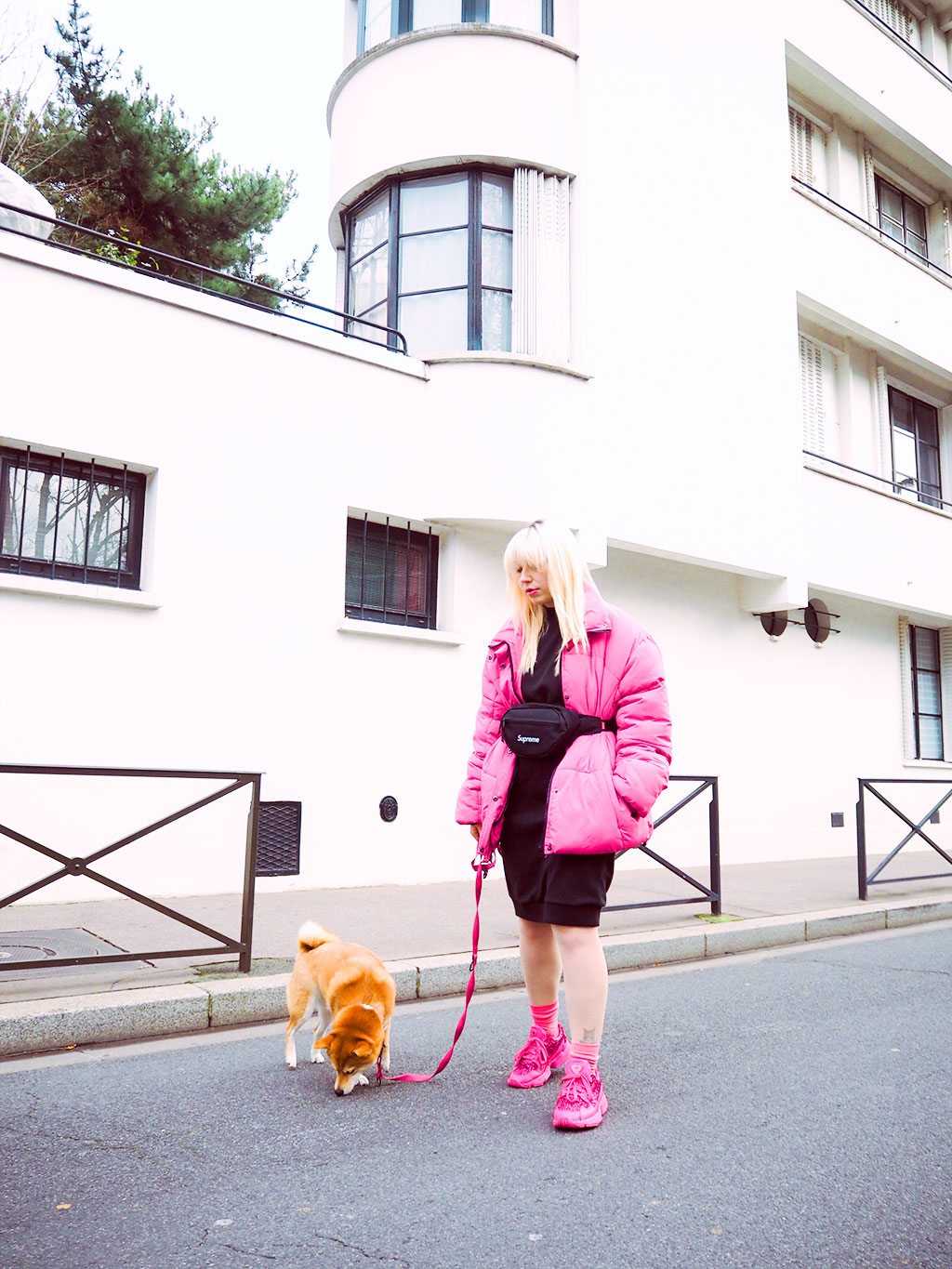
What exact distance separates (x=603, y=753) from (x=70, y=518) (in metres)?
5.46

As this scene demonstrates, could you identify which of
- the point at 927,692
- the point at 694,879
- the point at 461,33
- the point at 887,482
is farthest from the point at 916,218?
the point at 694,879

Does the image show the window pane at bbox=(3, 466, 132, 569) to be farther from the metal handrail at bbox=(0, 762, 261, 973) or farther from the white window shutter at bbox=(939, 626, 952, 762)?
the white window shutter at bbox=(939, 626, 952, 762)

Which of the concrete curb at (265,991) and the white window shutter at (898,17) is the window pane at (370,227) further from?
the white window shutter at (898,17)

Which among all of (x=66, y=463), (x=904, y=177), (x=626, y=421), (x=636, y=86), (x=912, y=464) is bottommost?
(x=66, y=463)

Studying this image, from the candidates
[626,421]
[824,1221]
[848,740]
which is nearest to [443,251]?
[626,421]

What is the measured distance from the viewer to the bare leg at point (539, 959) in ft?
11.4

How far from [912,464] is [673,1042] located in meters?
13.3

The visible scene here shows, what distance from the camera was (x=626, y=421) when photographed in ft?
32.6

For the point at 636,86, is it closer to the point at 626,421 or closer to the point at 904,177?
the point at 626,421

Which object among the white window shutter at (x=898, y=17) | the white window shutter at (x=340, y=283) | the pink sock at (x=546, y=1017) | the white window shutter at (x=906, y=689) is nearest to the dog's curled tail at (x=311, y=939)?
the pink sock at (x=546, y=1017)

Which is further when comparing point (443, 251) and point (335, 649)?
point (443, 251)

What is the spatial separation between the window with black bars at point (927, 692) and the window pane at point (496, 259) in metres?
8.63

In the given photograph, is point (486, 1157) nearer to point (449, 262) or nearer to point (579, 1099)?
point (579, 1099)

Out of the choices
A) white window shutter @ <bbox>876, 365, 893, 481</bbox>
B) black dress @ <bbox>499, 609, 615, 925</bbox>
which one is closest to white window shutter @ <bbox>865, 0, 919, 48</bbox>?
white window shutter @ <bbox>876, 365, 893, 481</bbox>
